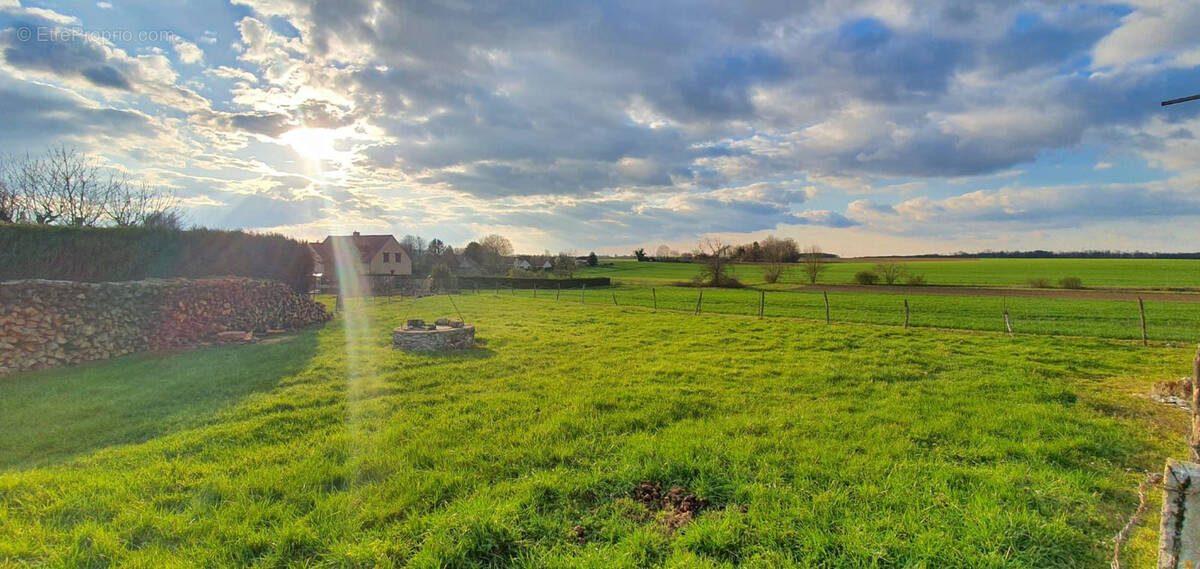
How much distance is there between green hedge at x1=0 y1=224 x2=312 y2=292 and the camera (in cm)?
1134

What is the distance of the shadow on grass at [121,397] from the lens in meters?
5.77

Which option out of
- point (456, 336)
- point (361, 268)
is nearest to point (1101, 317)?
point (456, 336)

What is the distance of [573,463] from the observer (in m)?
5.05

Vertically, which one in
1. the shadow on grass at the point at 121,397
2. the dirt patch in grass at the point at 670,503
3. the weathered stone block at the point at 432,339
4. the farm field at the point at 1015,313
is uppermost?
the weathered stone block at the point at 432,339

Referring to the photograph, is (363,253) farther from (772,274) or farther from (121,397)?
(121,397)

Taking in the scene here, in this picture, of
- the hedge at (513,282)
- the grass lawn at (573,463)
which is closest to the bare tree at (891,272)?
the hedge at (513,282)

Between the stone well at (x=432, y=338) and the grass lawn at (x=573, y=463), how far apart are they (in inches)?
62.2

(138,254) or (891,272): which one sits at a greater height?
(138,254)

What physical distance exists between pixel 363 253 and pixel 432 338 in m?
45.7

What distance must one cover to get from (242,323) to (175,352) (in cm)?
307

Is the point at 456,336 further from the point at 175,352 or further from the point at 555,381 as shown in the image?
the point at 175,352

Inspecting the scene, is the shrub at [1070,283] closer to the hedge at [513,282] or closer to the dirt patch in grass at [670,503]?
the hedge at [513,282]

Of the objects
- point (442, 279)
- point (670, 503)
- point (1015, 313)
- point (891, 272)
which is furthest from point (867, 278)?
point (670, 503)

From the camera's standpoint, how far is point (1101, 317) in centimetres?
2089
